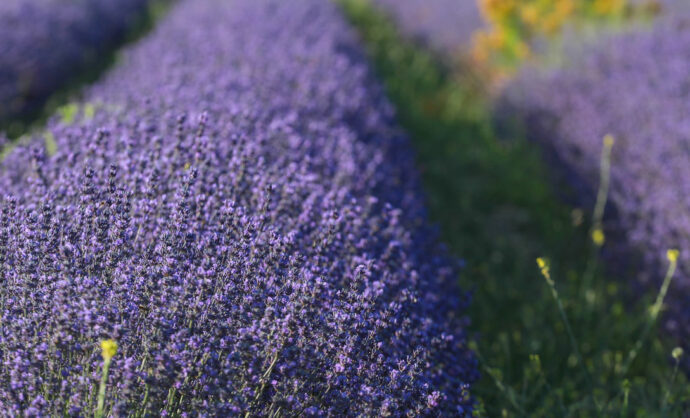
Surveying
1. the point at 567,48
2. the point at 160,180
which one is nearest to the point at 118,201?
the point at 160,180

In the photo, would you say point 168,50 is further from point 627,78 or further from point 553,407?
point 553,407

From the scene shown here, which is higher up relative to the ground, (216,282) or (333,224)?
(333,224)

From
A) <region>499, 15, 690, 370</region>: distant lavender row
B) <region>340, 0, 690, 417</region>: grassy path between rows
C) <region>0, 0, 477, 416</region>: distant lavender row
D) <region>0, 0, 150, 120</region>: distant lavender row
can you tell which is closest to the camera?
<region>0, 0, 477, 416</region>: distant lavender row

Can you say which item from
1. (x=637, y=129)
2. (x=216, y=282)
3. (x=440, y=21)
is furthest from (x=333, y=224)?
(x=440, y=21)

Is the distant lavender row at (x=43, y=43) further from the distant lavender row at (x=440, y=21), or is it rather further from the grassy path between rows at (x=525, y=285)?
the distant lavender row at (x=440, y=21)

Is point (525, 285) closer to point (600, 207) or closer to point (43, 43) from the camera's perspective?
point (600, 207)

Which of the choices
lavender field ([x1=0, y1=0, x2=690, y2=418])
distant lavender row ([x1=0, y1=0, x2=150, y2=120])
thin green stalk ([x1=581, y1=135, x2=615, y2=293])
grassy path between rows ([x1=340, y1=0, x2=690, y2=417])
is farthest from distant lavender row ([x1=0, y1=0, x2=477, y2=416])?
distant lavender row ([x1=0, y1=0, x2=150, y2=120])

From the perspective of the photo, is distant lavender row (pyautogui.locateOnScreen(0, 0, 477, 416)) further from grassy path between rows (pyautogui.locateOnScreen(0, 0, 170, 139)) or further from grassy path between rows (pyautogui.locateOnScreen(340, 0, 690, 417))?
grassy path between rows (pyautogui.locateOnScreen(0, 0, 170, 139))
